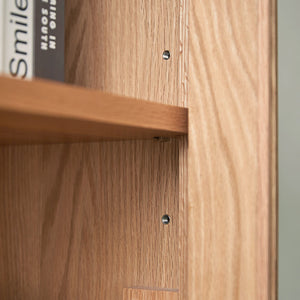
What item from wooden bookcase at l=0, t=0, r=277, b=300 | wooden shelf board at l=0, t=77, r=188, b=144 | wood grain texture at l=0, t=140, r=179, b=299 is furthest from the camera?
wood grain texture at l=0, t=140, r=179, b=299

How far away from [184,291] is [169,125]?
181 mm

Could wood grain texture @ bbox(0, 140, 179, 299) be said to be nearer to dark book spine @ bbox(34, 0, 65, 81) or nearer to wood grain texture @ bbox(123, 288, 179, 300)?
wood grain texture @ bbox(123, 288, 179, 300)

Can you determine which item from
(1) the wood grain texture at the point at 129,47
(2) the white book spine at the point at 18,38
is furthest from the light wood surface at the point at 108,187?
(2) the white book spine at the point at 18,38

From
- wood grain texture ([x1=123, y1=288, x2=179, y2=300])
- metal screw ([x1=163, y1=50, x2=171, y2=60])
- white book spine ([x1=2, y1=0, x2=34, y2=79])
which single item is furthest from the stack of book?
wood grain texture ([x1=123, y1=288, x2=179, y2=300])

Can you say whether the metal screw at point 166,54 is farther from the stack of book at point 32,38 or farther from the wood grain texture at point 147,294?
the wood grain texture at point 147,294

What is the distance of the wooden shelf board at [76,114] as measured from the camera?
1.10 feet

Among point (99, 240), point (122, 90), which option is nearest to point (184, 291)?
point (99, 240)

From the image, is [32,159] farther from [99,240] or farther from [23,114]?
[23,114]

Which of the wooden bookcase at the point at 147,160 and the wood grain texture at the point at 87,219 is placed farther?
the wood grain texture at the point at 87,219

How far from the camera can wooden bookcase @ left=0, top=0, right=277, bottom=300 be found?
46 centimetres

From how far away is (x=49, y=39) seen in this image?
55cm

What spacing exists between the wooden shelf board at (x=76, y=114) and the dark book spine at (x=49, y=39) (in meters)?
0.08

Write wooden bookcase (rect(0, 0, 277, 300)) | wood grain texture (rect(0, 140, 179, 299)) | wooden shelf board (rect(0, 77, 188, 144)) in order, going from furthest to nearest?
wood grain texture (rect(0, 140, 179, 299))
wooden bookcase (rect(0, 0, 277, 300))
wooden shelf board (rect(0, 77, 188, 144))

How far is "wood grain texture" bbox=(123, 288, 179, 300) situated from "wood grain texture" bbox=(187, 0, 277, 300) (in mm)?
56
